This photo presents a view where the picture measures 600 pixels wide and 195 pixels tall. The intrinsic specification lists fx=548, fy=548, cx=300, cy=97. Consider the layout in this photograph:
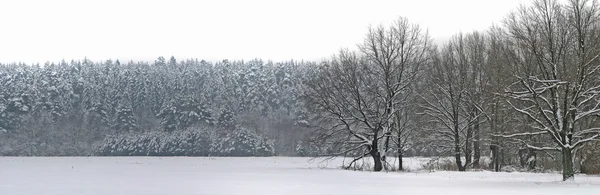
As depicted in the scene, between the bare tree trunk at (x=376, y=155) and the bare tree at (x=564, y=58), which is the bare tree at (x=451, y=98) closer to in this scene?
the bare tree trunk at (x=376, y=155)

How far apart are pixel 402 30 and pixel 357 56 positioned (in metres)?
4.83

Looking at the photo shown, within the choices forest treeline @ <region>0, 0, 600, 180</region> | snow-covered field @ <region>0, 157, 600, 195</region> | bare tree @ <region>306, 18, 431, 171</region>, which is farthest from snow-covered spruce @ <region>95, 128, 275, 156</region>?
snow-covered field @ <region>0, 157, 600, 195</region>

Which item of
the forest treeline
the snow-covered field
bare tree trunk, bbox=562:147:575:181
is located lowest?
the snow-covered field

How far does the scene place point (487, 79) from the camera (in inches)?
1513

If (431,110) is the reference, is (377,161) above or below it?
below

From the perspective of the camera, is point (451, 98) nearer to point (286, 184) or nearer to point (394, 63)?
point (394, 63)

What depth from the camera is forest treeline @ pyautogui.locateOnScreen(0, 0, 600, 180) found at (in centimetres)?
2475

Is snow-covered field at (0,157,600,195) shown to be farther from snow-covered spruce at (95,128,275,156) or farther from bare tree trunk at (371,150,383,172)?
snow-covered spruce at (95,128,275,156)

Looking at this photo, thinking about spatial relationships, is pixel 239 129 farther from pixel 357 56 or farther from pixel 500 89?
pixel 500 89

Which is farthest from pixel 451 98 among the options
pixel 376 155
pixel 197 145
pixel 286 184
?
pixel 197 145

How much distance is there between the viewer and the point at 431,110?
140 feet

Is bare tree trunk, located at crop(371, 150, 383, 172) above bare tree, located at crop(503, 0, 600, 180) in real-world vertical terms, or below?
below

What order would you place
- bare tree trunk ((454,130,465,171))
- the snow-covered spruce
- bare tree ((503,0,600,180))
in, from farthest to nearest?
the snow-covered spruce, bare tree trunk ((454,130,465,171)), bare tree ((503,0,600,180))

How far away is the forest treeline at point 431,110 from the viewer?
24.8 meters
